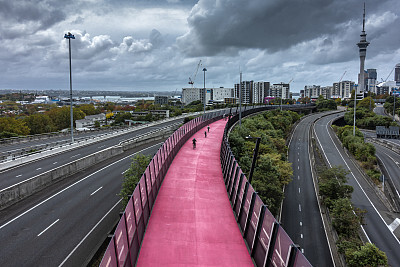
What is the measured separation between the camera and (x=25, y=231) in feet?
60.1

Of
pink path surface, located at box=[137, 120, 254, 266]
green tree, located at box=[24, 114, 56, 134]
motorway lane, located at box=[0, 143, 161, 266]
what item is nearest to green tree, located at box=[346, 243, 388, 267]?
Result: pink path surface, located at box=[137, 120, 254, 266]

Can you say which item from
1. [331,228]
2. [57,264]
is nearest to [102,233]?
[57,264]

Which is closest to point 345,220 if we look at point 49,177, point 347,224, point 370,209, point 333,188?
point 347,224

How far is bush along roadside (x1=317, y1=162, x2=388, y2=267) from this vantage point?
21.8m

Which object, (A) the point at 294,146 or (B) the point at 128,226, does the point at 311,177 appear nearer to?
(A) the point at 294,146

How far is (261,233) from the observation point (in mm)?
10320

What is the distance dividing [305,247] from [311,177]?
2269 centimetres

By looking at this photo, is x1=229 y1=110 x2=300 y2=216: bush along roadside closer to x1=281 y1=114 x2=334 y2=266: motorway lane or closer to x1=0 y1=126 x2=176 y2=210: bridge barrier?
x1=281 y1=114 x2=334 y2=266: motorway lane

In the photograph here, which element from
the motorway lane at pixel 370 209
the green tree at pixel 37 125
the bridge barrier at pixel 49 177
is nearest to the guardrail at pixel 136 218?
the bridge barrier at pixel 49 177

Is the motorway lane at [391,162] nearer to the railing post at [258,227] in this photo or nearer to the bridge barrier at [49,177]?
the railing post at [258,227]

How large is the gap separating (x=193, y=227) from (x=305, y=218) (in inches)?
1006

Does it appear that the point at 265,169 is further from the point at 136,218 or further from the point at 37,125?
the point at 37,125

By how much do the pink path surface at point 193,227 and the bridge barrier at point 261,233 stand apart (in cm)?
52

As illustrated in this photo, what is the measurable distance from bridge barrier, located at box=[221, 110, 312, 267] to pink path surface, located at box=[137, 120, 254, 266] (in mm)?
516
